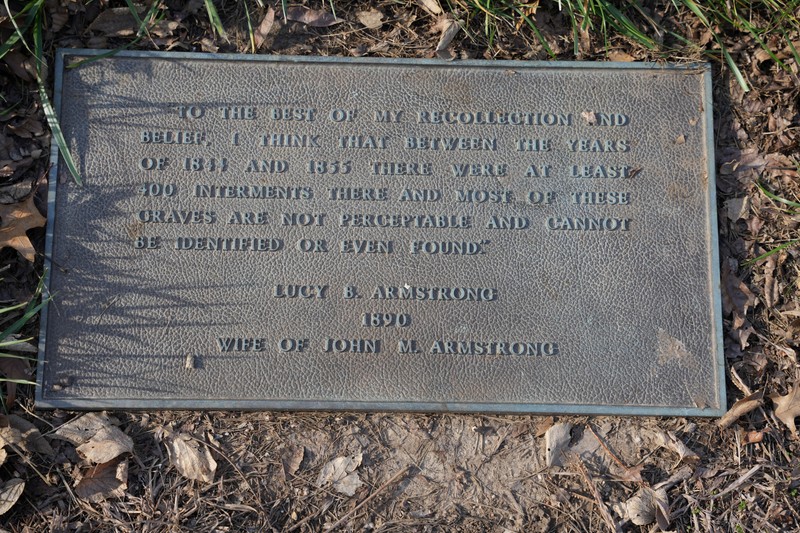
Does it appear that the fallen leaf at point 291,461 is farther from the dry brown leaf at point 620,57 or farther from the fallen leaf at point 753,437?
the dry brown leaf at point 620,57

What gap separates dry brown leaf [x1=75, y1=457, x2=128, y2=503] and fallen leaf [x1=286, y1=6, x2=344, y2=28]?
2.08 meters

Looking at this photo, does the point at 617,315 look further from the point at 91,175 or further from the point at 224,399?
Result: the point at 91,175

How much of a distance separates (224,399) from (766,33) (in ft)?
9.86

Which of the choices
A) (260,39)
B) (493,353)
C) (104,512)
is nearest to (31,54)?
(260,39)

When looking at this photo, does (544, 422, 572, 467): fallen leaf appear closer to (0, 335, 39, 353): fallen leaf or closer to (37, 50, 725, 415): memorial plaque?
(37, 50, 725, 415): memorial plaque

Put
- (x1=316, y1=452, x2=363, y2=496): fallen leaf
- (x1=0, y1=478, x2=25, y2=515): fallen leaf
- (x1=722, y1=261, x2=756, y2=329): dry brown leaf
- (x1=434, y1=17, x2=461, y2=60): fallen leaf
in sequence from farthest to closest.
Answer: (x1=434, y1=17, x2=461, y2=60): fallen leaf < (x1=722, y1=261, x2=756, y2=329): dry brown leaf < (x1=316, y1=452, x2=363, y2=496): fallen leaf < (x1=0, y1=478, x2=25, y2=515): fallen leaf

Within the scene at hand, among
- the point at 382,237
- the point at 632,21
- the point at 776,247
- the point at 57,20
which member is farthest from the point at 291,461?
the point at 632,21

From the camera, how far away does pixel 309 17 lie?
287 cm

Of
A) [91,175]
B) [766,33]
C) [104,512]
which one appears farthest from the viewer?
[766,33]

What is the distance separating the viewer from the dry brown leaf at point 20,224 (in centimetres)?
259

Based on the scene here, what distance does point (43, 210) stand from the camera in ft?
8.77

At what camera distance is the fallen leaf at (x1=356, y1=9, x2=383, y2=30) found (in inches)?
114

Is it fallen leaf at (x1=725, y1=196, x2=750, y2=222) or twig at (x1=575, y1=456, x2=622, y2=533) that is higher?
fallen leaf at (x1=725, y1=196, x2=750, y2=222)

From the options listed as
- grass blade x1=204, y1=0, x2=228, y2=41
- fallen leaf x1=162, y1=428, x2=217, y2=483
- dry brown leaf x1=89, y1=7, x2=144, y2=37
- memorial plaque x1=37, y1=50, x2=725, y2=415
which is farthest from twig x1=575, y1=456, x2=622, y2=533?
dry brown leaf x1=89, y1=7, x2=144, y2=37
